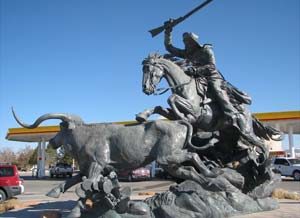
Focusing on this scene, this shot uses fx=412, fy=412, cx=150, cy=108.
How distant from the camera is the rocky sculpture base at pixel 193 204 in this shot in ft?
23.7

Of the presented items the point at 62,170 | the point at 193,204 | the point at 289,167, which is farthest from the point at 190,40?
the point at 62,170

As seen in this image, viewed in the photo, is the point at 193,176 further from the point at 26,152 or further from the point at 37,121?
the point at 26,152

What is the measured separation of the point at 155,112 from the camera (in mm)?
8539

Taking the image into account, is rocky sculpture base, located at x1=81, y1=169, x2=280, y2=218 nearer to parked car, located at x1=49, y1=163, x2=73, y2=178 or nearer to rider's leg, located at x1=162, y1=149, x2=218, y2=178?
rider's leg, located at x1=162, y1=149, x2=218, y2=178

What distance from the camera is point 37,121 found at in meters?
8.01

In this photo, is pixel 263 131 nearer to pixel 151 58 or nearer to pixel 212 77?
pixel 212 77

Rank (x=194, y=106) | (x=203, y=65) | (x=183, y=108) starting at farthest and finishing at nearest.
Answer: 1. (x=203, y=65)
2. (x=194, y=106)
3. (x=183, y=108)

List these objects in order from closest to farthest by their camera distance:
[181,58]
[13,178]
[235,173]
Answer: [235,173]
[181,58]
[13,178]

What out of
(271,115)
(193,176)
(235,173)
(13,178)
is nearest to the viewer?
(193,176)

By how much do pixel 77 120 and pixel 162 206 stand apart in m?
2.36

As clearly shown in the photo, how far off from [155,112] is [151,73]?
0.81 metres

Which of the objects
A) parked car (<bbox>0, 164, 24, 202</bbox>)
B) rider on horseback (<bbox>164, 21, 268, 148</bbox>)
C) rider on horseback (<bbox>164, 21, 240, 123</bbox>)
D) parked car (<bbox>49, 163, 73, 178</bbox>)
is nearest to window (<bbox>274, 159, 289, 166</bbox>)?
parked car (<bbox>49, 163, 73, 178</bbox>)

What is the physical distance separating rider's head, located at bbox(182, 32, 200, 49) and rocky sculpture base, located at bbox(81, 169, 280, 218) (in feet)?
9.86

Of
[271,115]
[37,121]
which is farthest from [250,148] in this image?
[271,115]
